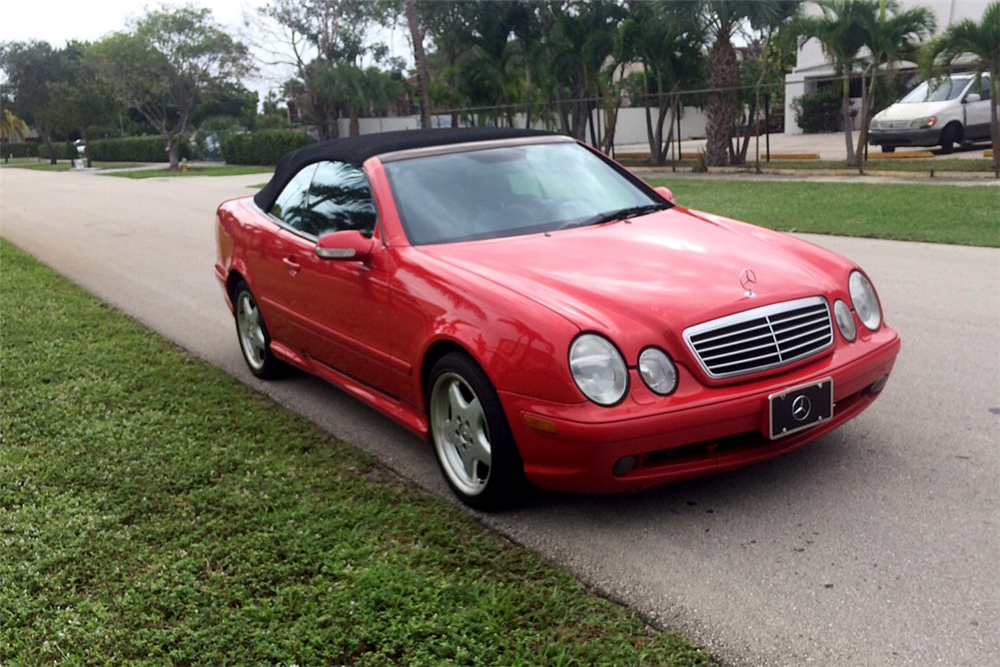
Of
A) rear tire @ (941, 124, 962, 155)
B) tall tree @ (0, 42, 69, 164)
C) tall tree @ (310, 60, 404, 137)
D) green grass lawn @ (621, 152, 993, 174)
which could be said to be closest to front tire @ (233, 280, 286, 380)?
green grass lawn @ (621, 152, 993, 174)

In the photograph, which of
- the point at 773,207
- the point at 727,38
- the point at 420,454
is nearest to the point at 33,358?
the point at 420,454

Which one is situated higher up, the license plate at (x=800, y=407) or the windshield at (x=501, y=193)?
the windshield at (x=501, y=193)

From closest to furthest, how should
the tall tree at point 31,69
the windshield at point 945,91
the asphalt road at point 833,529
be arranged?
the asphalt road at point 833,529, the windshield at point 945,91, the tall tree at point 31,69

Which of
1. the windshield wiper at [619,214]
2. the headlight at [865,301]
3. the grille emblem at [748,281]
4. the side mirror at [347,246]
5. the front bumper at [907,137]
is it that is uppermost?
the windshield wiper at [619,214]

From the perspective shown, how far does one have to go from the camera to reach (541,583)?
3.56 m

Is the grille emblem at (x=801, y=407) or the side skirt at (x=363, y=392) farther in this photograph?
the side skirt at (x=363, y=392)

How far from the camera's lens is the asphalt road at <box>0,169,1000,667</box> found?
3.16m

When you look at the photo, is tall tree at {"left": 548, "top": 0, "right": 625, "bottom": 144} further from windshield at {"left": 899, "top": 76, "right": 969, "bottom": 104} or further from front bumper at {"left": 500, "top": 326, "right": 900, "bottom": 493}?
front bumper at {"left": 500, "top": 326, "right": 900, "bottom": 493}

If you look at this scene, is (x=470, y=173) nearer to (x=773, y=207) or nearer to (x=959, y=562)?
(x=959, y=562)

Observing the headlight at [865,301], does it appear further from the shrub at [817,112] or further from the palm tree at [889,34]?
the shrub at [817,112]

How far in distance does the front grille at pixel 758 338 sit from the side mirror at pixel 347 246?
5.46ft

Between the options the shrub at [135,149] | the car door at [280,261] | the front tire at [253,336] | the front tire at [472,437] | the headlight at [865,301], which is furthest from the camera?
the shrub at [135,149]

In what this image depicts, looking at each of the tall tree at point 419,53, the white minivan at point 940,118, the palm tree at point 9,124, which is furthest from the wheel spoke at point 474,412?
the palm tree at point 9,124

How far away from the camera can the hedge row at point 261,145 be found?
4166 centimetres
